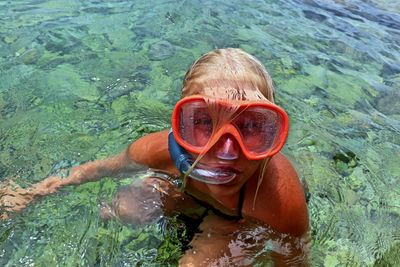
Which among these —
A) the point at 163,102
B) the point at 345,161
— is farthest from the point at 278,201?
the point at 163,102

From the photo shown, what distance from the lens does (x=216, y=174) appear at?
2504mm

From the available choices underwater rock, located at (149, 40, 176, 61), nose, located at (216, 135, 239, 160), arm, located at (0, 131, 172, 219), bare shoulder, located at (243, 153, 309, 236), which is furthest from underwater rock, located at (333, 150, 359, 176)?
underwater rock, located at (149, 40, 176, 61)

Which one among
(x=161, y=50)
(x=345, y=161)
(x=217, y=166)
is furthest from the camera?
(x=161, y=50)

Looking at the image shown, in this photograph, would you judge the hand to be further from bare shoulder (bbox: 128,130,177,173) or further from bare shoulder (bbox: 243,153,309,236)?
bare shoulder (bbox: 243,153,309,236)

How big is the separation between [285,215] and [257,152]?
2.05 ft

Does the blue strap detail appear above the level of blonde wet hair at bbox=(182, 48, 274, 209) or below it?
below

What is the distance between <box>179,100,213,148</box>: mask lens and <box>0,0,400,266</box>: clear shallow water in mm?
974

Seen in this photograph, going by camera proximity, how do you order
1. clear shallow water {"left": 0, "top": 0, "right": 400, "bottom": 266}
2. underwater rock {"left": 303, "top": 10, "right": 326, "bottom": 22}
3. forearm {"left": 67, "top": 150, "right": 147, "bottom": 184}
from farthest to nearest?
1. underwater rock {"left": 303, "top": 10, "right": 326, "bottom": 22}
2. forearm {"left": 67, "top": 150, "right": 147, "bottom": 184}
3. clear shallow water {"left": 0, "top": 0, "right": 400, "bottom": 266}

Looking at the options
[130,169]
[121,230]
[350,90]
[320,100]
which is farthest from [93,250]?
[350,90]

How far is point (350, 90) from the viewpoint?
18.8 ft

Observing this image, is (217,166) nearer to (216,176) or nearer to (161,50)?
(216,176)

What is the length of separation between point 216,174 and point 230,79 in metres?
0.51

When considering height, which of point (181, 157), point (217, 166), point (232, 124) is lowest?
point (181, 157)

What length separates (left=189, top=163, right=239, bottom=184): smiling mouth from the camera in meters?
2.49
